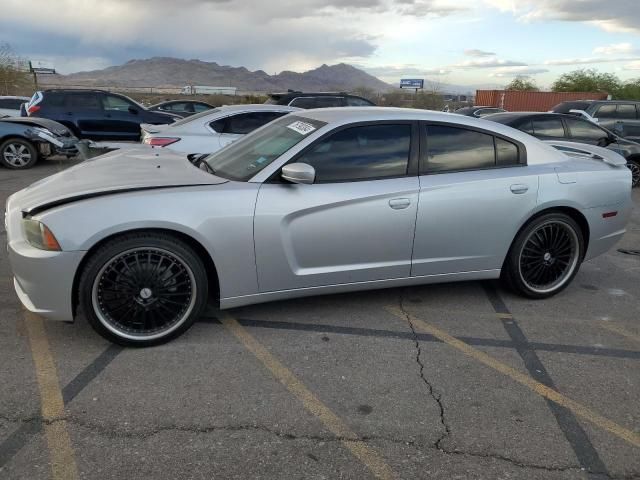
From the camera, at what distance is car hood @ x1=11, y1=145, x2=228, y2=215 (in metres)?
3.25

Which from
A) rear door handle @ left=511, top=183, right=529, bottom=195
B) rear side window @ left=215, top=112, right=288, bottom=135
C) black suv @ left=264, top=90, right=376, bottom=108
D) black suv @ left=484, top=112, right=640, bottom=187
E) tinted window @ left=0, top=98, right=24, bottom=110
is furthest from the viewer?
tinted window @ left=0, top=98, right=24, bottom=110

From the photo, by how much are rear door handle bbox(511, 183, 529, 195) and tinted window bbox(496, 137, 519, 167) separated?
216mm

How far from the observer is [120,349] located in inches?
132

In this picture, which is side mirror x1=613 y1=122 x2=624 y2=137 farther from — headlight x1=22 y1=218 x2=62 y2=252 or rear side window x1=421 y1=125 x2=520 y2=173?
headlight x1=22 y1=218 x2=62 y2=252

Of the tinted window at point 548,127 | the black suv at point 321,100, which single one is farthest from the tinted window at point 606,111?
the black suv at point 321,100

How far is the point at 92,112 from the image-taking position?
41.5ft

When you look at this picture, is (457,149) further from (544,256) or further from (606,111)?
(606,111)

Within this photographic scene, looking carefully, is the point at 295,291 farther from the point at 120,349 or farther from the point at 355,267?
the point at 120,349

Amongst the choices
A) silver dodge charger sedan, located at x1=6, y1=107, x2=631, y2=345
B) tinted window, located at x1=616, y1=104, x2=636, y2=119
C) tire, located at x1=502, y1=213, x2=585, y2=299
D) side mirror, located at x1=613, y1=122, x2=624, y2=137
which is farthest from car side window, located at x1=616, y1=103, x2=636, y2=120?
tire, located at x1=502, y1=213, x2=585, y2=299

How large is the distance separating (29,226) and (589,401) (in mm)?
3486

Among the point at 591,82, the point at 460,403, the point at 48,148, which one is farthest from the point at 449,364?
the point at 591,82

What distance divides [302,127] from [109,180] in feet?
4.74

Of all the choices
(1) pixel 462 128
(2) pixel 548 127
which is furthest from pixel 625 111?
(1) pixel 462 128

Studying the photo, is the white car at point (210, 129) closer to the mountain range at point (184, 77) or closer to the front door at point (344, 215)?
the front door at point (344, 215)
